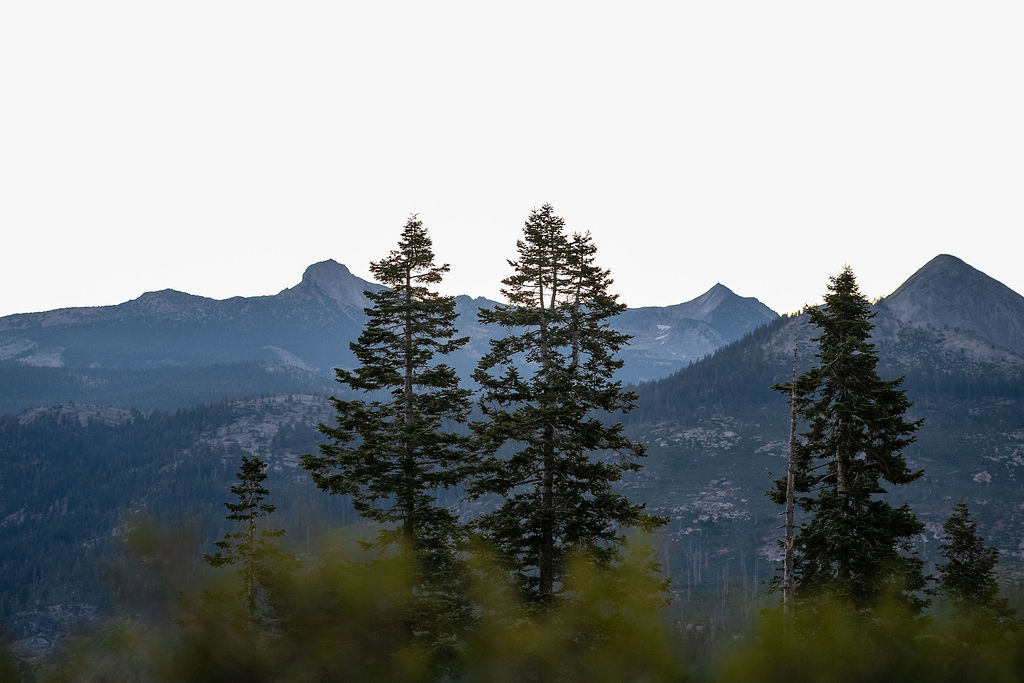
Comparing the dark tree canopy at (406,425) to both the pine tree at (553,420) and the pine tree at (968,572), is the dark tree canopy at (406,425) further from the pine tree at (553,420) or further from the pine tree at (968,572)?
the pine tree at (968,572)

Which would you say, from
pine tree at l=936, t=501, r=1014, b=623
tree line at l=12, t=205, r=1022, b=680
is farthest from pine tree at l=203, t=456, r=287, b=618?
pine tree at l=936, t=501, r=1014, b=623

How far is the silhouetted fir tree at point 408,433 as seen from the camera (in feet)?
93.2

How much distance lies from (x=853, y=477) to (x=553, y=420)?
36.2 feet

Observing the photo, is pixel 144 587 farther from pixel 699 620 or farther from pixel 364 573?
pixel 699 620

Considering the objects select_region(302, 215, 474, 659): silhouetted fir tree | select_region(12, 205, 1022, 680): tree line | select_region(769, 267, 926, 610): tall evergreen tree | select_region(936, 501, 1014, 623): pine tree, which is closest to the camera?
select_region(12, 205, 1022, 680): tree line

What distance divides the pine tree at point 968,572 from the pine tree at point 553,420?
2061 cm

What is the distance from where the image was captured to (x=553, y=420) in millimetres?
26375

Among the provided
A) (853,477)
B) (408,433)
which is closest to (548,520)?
(408,433)

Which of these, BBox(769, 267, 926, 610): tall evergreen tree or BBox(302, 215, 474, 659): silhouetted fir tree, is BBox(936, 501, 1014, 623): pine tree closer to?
BBox(769, 267, 926, 610): tall evergreen tree

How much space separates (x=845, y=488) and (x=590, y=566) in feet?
31.8

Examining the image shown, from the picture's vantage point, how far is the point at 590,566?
24.5 metres

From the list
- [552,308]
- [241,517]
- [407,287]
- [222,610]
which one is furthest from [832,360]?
[241,517]

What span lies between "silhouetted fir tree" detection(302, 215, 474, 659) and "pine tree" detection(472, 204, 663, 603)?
89.3 inches

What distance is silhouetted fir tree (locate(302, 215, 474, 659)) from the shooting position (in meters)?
28.4
